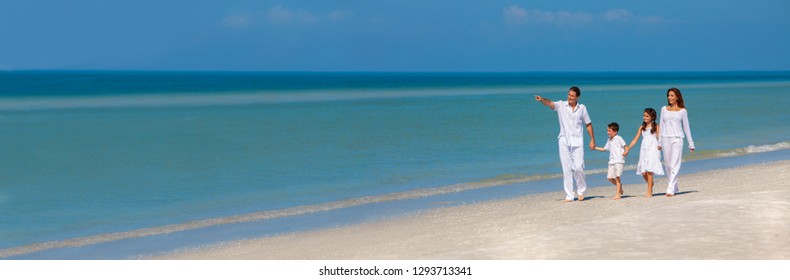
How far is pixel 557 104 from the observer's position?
12234 mm

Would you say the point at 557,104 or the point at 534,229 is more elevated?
the point at 557,104

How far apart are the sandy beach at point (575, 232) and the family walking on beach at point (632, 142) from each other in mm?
366

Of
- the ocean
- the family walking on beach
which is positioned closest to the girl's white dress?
the family walking on beach

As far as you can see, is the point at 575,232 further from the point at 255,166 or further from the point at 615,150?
the point at 255,166

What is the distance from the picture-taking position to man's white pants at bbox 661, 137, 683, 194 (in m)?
12.7

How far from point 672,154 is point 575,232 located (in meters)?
3.20

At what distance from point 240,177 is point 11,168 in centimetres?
626

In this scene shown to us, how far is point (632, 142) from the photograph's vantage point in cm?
1262

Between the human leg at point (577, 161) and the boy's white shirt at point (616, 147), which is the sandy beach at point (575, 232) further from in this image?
the boy's white shirt at point (616, 147)

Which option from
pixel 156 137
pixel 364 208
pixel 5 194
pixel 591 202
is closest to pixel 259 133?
pixel 156 137

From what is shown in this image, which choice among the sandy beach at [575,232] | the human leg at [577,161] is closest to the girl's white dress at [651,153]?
the sandy beach at [575,232]

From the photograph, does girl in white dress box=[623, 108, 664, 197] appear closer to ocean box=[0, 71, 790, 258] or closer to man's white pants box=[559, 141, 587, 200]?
man's white pants box=[559, 141, 587, 200]

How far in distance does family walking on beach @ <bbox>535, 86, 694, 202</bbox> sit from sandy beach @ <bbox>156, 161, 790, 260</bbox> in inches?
14.4

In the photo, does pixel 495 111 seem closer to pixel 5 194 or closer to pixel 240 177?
pixel 240 177
